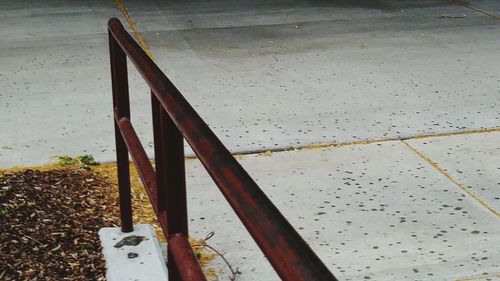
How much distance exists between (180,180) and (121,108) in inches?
49.7

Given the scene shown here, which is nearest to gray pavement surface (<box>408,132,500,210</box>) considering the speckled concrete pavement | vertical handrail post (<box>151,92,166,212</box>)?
the speckled concrete pavement

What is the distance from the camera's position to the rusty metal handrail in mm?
1129

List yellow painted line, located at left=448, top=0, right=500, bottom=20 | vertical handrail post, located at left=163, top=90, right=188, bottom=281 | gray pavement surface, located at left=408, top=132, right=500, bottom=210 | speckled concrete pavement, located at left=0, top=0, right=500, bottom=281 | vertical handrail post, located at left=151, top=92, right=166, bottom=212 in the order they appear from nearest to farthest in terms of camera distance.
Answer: vertical handrail post, located at left=163, top=90, right=188, bottom=281 < vertical handrail post, located at left=151, top=92, right=166, bottom=212 < speckled concrete pavement, located at left=0, top=0, right=500, bottom=281 < gray pavement surface, located at left=408, top=132, right=500, bottom=210 < yellow painted line, located at left=448, top=0, right=500, bottom=20

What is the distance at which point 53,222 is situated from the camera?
3.73m

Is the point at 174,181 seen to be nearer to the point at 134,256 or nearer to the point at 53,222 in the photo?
the point at 134,256

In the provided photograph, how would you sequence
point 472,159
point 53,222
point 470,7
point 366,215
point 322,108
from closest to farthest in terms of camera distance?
point 53,222 < point 366,215 < point 472,159 < point 322,108 < point 470,7

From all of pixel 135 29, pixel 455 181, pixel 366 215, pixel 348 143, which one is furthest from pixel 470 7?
pixel 366 215

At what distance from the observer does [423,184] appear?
4293mm

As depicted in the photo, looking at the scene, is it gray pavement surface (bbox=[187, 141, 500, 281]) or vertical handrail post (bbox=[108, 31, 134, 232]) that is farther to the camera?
gray pavement surface (bbox=[187, 141, 500, 281])

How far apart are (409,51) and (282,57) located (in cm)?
117

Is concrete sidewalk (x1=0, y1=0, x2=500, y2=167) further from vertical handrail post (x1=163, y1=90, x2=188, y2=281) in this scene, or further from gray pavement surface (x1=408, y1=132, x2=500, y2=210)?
vertical handrail post (x1=163, y1=90, x2=188, y2=281)

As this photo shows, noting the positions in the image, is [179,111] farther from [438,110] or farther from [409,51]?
[409,51]

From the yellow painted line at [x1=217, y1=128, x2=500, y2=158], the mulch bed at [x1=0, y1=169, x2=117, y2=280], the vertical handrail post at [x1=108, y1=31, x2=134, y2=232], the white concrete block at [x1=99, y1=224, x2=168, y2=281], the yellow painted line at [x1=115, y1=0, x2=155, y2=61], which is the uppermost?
the vertical handrail post at [x1=108, y1=31, x2=134, y2=232]

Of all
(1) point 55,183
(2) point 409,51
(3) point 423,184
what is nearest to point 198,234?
(1) point 55,183
